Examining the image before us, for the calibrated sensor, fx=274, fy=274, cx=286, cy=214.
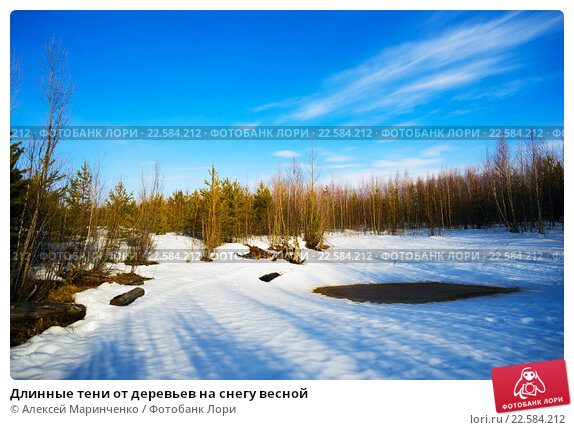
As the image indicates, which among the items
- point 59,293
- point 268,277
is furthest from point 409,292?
point 59,293

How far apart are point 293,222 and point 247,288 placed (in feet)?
25.4

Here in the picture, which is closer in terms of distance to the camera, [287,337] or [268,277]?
[287,337]

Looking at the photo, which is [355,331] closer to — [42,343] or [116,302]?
[42,343]

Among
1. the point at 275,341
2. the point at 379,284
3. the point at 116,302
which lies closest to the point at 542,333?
the point at 275,341
